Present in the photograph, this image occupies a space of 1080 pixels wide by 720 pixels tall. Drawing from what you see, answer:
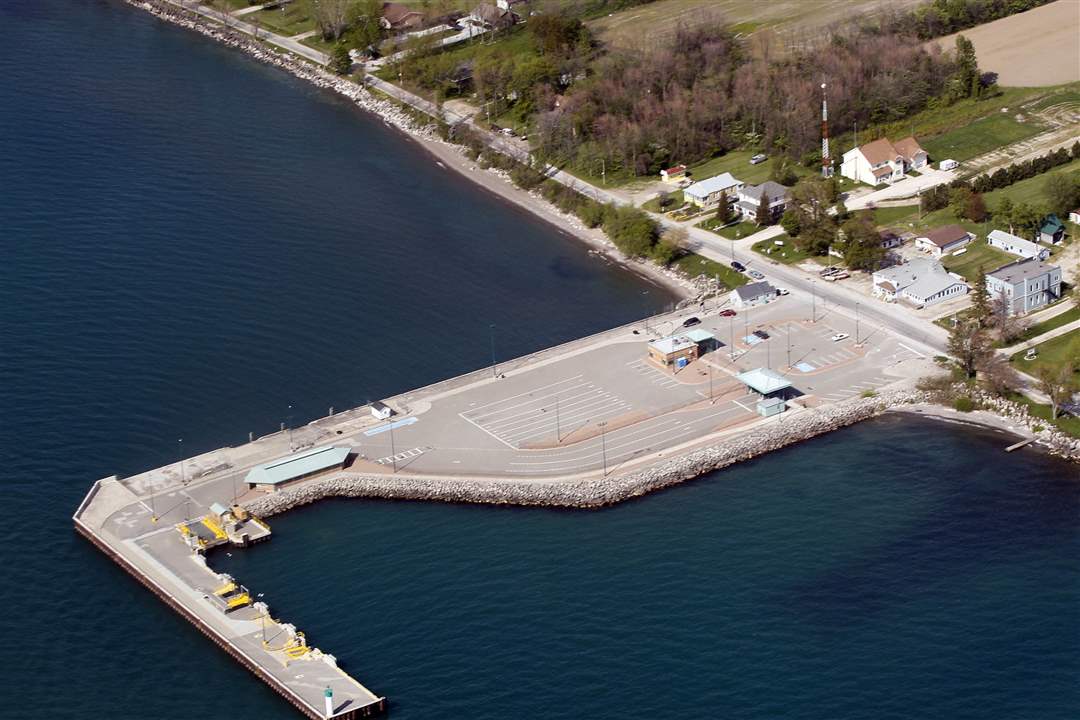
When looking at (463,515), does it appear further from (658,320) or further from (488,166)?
(488,166)

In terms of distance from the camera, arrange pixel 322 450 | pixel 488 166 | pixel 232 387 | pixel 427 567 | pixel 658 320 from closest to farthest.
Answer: pixel 427 567 < pixel 322 450 < pixel 232 387 < pixel 658 320 < pixel 488 166

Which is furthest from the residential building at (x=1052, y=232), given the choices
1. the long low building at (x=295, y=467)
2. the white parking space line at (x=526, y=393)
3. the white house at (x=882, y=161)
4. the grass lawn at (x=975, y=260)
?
the long low building at (x=295, y=467)

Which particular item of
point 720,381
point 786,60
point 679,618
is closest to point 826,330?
point 720,381

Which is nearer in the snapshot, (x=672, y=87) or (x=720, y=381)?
(x=720, y=381)

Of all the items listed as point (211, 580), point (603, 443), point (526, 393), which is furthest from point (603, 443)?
point (211, 580)

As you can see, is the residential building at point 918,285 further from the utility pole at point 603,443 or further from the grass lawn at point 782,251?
the utility pole at point 603,443

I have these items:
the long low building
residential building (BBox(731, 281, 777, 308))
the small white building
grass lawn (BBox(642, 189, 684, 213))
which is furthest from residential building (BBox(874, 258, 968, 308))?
the long low building

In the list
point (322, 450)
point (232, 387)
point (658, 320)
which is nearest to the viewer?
point (322, 450)
